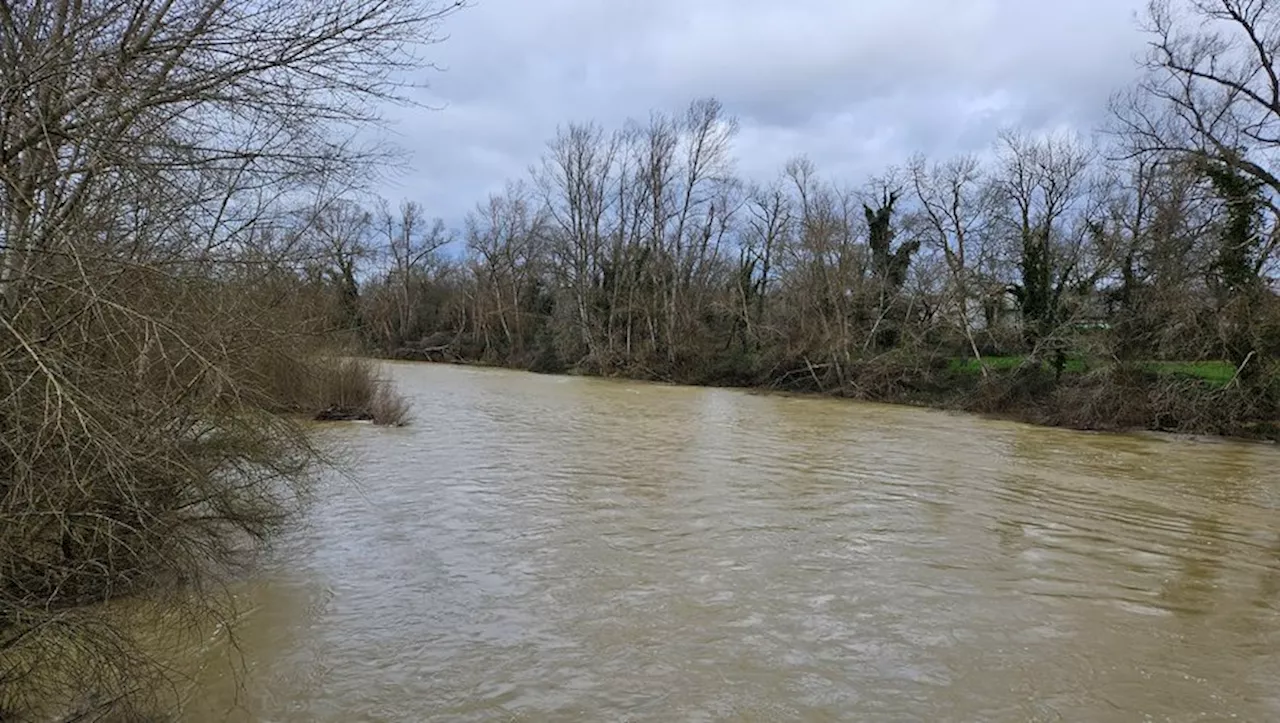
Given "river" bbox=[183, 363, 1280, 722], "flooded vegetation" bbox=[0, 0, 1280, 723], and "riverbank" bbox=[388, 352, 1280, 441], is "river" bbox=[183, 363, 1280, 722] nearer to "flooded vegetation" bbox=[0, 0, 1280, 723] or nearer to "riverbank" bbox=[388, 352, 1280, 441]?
"flooded vegetation" bbox=[0, 0, 1280, 723]

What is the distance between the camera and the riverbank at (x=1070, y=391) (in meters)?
22.1

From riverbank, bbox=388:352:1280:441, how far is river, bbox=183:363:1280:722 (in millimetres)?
9102

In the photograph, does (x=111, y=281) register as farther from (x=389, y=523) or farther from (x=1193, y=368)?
(x=1193, y=368)

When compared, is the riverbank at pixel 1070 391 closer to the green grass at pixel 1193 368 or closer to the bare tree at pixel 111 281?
the green grass at pixel 1193 368

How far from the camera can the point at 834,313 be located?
116 ft

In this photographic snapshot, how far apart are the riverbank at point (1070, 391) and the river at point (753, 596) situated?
9.10 m

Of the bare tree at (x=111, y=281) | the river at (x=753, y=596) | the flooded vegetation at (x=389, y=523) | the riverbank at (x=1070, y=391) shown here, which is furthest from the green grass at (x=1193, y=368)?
the bare tree at (x=111, y=281)

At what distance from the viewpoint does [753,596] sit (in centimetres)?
735

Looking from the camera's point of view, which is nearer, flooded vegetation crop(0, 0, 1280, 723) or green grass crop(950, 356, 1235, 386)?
flooded vegetation crop(0, 0, 1280, 723)

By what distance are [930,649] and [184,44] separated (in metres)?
6.72

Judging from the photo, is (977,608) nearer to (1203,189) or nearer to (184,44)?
(184,44)

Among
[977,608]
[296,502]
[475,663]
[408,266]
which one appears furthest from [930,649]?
[408,266]

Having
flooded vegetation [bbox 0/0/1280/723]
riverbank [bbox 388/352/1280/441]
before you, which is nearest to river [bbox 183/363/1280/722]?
flooded vegetation [bbox 0/0/1280/723]

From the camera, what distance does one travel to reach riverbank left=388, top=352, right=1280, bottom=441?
72.6 feet
